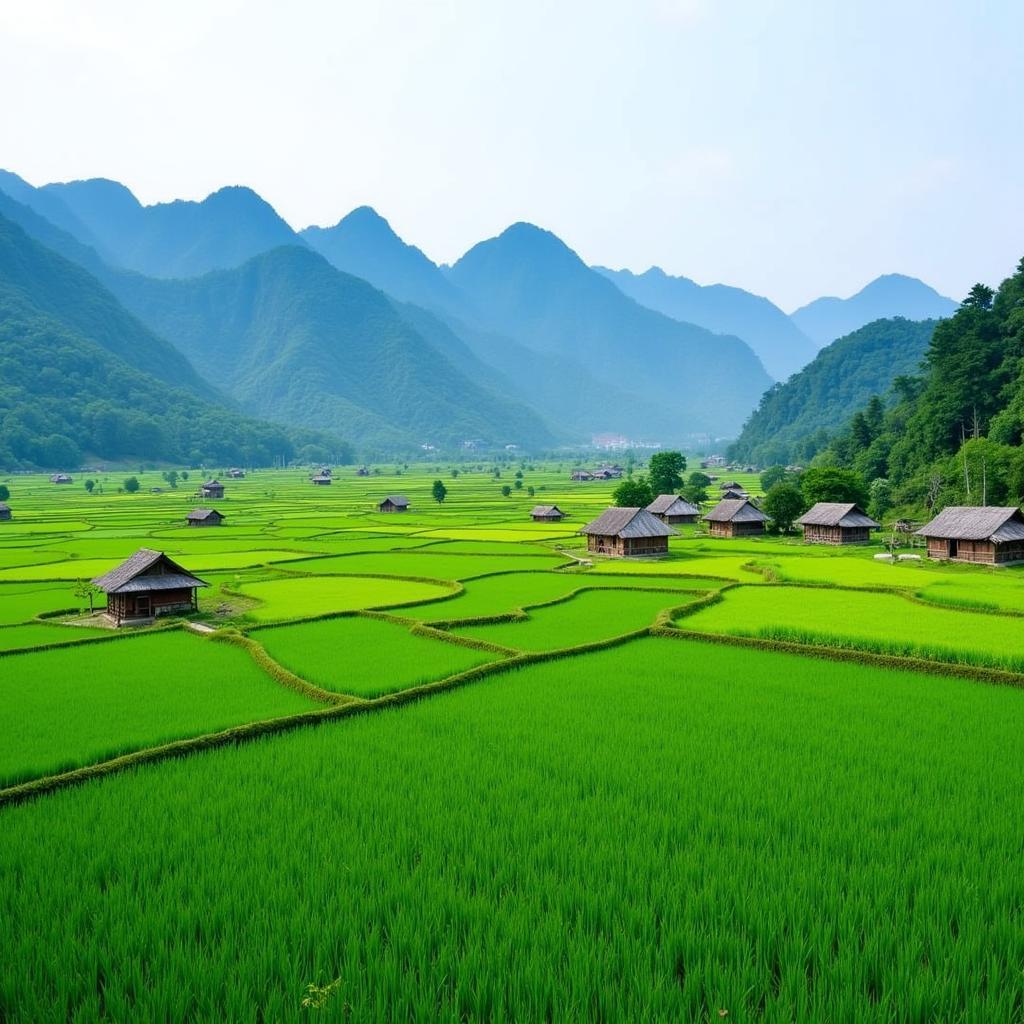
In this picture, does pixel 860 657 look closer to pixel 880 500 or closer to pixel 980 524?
pixel 980 524

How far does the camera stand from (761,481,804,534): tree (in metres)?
51.0

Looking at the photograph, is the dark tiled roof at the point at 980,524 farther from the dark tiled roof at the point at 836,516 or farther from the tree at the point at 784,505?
the tree at the point at 784,505

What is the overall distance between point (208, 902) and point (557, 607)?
18.4 meters

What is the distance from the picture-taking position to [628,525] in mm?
39844

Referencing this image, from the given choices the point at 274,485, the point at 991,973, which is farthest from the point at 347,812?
the point at 274,485

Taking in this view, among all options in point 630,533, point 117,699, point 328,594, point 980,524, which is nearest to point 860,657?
point 117,699

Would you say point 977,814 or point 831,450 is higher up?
point 831,450

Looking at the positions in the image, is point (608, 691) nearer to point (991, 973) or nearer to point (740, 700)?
point (740, 700)

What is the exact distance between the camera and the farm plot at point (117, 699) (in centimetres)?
1175

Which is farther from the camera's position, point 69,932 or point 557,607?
point 557,607

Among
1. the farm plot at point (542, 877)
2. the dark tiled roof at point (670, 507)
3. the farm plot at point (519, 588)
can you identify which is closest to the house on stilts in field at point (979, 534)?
the farm plot at point (519, 588)

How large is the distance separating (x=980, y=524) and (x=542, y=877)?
3395 centimetres

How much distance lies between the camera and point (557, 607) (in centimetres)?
2480

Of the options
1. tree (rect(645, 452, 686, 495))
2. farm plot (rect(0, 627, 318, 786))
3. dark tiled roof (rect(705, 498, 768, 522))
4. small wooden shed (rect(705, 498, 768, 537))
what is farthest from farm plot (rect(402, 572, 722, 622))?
tree (rect(645, 452, 686, 495))
